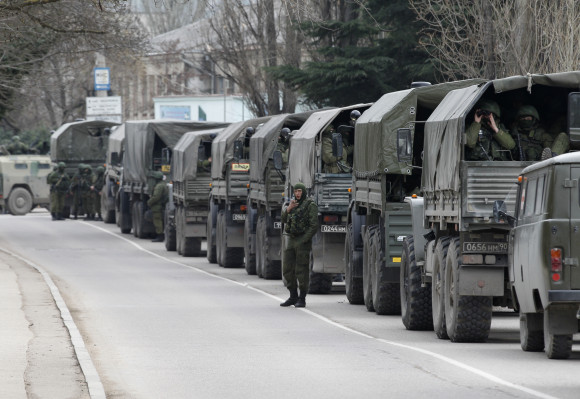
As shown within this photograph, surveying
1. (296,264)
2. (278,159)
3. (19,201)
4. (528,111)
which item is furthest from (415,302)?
(19,201)

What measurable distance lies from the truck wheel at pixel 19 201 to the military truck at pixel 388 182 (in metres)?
40.0

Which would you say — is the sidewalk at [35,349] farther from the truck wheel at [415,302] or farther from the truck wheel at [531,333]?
the truck wheel at [531,333]

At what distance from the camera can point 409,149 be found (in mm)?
19109

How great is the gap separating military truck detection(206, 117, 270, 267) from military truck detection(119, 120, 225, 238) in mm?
7385

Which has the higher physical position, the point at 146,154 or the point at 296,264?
the point at 146,154

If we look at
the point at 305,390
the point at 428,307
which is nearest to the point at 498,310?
the point at 428,307

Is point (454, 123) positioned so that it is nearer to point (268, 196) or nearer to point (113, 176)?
point (268, 196)

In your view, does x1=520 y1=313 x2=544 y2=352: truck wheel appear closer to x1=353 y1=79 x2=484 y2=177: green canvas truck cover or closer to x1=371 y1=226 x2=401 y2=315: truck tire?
x1=371 y1=226 x2=401 y2=315: truck tire

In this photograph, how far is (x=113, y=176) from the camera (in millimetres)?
50000

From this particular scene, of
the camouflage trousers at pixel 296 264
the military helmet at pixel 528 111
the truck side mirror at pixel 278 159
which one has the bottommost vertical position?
the camouflage trousers at pixel 296 264

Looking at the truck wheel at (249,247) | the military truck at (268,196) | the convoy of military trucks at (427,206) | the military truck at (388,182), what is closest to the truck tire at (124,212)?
the convoy of military trucks at (427,206)

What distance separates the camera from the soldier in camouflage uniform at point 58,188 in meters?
54.1

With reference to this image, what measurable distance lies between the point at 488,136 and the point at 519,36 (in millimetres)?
16004

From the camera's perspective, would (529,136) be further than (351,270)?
No
